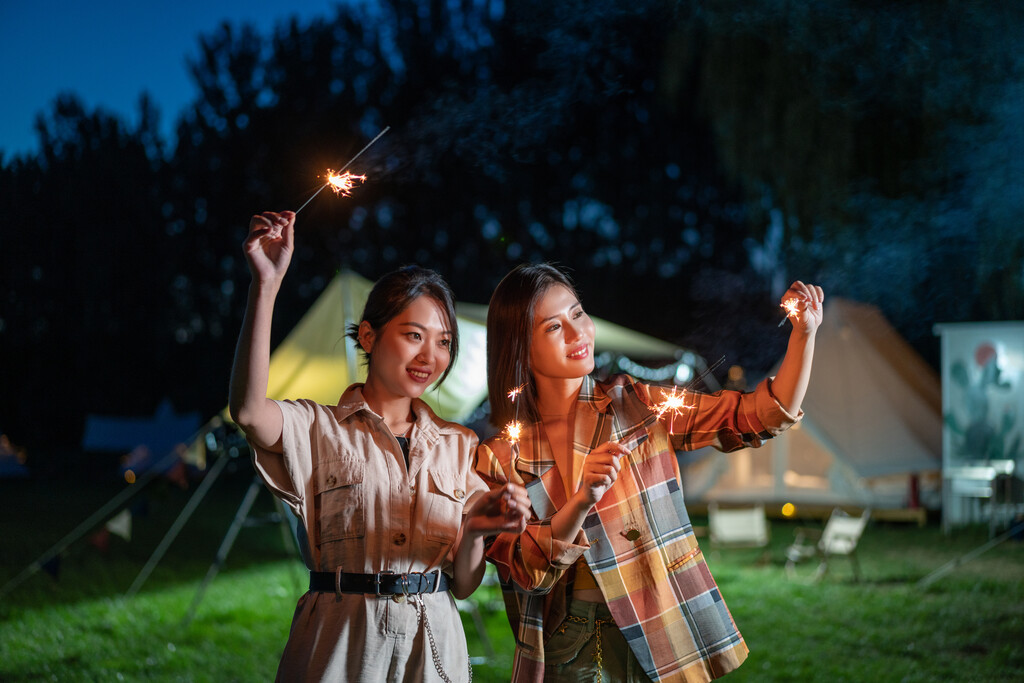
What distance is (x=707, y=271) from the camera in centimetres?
1584

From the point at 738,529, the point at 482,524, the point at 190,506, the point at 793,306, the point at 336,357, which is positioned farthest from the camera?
the point at 738,529

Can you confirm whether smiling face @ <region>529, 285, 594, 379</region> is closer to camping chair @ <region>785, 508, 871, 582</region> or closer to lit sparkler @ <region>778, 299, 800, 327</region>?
lit sparkler @ <region>778, 299, 800, 327</region>

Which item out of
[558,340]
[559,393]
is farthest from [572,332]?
[559,393]

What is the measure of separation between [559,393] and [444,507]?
35 cm

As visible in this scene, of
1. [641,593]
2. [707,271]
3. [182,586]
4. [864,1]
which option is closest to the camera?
[641,593]

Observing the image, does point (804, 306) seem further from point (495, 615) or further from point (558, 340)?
point (495, 615)

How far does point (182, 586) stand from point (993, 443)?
6651 millimetres

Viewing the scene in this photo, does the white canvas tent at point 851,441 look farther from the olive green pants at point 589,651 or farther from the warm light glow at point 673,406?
the olive green pants at point 589,651

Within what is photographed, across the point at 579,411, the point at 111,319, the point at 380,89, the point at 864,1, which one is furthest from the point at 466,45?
the point at 111,319

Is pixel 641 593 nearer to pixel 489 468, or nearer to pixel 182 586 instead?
pixel 489 468

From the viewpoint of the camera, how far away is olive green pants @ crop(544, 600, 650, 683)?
1569mm

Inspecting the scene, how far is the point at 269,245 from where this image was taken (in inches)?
55.5

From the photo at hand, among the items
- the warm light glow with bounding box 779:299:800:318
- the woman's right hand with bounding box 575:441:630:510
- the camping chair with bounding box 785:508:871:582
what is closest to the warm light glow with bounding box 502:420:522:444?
the woman's right hand with bounding box 575:441:630:510

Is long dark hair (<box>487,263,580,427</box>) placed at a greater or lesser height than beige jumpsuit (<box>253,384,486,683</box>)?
greater
